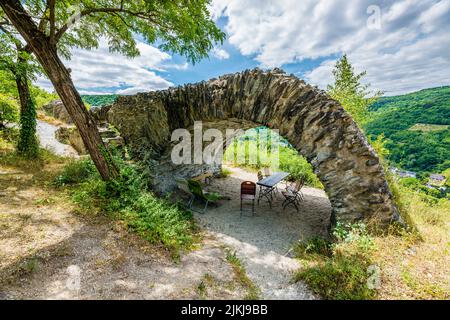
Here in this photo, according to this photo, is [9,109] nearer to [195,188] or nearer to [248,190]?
[195,188]

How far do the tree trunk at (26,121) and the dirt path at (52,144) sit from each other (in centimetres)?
108

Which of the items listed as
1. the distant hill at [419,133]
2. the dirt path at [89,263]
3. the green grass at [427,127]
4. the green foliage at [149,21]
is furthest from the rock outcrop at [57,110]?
the green grass at [427,127]

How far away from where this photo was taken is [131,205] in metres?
5.29

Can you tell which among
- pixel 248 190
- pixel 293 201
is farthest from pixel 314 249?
pixel 248 190

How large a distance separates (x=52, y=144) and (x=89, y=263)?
1032 cm

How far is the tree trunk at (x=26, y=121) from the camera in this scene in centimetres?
792

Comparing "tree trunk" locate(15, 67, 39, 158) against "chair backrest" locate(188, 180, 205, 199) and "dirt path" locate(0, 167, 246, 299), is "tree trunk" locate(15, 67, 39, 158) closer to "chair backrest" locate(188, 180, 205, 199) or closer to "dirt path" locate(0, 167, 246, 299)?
"dirt path" locate(0, 167, 246, 299)

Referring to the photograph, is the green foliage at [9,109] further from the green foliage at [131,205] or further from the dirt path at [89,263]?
the dirt path at [89,263]

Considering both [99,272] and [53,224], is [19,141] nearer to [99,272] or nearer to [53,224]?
[53,224]

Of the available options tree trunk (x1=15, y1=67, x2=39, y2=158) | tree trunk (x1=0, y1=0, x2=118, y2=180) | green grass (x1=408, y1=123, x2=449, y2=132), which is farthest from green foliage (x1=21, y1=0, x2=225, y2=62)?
green grass (x1=408, y1=123, x2=449, y2=132)

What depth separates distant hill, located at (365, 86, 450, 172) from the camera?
33.3 metres

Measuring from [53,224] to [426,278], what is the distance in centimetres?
674

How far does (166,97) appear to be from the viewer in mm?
7273
